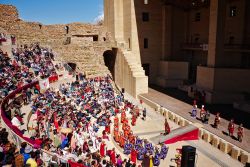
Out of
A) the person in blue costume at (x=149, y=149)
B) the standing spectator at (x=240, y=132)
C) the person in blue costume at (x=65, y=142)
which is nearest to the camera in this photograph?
the person in blue costume at (x=65, y=142)

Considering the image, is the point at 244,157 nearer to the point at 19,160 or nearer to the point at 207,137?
the point at 207,137

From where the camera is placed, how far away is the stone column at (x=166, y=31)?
33500 millimetres

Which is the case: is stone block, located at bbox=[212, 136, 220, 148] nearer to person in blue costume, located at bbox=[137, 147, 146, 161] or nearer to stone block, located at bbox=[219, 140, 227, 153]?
stone block, located at bbox=[219, 140, 227, 153]

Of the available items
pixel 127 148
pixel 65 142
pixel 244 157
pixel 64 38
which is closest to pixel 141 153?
pixel 127 148

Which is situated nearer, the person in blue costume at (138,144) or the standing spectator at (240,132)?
the person in blue costume at (138,144)

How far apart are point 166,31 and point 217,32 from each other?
10.6 metres

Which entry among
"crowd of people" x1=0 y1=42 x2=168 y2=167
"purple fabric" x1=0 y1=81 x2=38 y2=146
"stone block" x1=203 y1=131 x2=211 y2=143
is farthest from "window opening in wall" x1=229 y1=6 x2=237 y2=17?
"purple fabric" x1=0 y1=81 x2=38 y2=146

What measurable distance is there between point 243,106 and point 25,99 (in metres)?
18.0

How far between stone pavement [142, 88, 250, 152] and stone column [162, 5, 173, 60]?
19.9 ft

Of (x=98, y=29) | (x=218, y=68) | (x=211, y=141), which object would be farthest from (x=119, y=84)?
(x=211, y=141)

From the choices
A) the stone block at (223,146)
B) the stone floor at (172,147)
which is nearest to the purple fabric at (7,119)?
the stone floor at (172,147)

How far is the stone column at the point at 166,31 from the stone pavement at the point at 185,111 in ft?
19.9

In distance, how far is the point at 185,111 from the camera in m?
22.6

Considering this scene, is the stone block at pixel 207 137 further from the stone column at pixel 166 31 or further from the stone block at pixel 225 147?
the stone column at pixel 166 31
